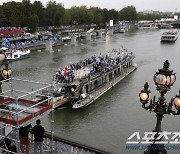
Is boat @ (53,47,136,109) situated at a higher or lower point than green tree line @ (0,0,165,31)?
lower

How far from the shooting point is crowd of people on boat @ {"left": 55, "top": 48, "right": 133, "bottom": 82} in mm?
25812

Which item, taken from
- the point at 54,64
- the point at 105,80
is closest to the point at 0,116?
the point at 105,80

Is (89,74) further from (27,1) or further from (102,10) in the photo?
(102,10)

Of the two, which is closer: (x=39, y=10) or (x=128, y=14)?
(x=39, y=10)

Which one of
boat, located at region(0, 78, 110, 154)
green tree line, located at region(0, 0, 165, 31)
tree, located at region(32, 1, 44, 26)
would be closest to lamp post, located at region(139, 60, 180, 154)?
boat, located at region(0, 78, 110, 154)

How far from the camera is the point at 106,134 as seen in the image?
62.4 ft

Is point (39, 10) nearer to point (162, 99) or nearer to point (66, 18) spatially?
point (66, 18)

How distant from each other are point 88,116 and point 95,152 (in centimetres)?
1586

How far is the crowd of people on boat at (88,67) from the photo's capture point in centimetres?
2581

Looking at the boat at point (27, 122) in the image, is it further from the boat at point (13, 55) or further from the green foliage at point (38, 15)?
the green foliage at point (38, 15)

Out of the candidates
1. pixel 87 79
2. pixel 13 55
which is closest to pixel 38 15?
pixel 13 55

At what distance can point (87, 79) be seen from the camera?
27047 mm

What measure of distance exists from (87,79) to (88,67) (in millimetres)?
2237

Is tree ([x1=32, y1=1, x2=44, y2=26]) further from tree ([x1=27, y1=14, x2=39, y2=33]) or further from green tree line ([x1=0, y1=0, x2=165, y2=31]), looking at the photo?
tree ([x1=27, y1=14, x2=39, y2=33])
